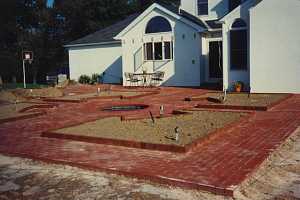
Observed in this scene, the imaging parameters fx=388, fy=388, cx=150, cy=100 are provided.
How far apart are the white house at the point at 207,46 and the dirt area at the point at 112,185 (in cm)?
993

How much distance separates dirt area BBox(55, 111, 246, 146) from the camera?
8055mm

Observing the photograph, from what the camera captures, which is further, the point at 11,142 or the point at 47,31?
the point at 47,31

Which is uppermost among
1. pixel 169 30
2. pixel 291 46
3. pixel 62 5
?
pixel 62 5

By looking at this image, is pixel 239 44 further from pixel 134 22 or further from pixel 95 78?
pixel 95 78

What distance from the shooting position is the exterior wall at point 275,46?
15539 millimetres

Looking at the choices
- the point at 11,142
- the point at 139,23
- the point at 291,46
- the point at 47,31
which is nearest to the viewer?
the point at 11,142

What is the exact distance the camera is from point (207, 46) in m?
21.5

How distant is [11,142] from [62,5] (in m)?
35.4

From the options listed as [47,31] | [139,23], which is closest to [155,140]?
[139,23]

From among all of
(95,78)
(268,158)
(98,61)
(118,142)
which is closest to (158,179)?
(268,158)

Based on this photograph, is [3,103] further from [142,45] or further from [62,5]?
[62,5]

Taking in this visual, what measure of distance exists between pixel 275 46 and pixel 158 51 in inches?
318

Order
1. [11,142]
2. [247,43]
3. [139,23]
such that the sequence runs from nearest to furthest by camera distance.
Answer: [11,142], [247,43], [139,23]

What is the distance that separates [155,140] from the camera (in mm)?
7766
